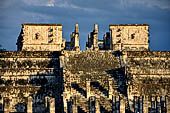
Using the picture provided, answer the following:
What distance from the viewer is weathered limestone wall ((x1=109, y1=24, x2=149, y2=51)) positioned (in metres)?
79.2

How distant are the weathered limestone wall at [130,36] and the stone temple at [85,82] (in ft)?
42.8

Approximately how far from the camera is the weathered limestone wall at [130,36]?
79188mm

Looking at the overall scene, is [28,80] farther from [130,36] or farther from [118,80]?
[130,36]

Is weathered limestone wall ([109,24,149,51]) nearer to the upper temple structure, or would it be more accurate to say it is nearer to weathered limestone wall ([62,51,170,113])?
the upper temple structure

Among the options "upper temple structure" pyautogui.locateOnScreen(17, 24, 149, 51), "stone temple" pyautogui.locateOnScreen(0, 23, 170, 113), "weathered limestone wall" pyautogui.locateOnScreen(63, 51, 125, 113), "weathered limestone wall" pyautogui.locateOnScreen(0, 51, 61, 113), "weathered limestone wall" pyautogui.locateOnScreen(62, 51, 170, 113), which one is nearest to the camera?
"stone temple" pyautogui.locateOnScreen(0, 23, 170, 113)

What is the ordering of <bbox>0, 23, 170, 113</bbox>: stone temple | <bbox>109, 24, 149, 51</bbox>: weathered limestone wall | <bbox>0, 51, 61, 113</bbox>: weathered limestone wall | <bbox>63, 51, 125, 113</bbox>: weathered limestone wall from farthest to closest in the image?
<bbox>109, 24, 149, 51</bbox>: weathered limestone wall, <bbox>0, 51, 61, 113</bbox>: weathered limestone wall, <bbox>63, 51, 125, 113</bbox>: weathered limestone wall, <bbox>0, 23, 170, 113</bbox>: stone temple

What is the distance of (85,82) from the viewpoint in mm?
57500

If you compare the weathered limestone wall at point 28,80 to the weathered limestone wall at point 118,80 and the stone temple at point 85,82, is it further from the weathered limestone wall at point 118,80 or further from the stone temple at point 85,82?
the weathered limestone wall at point 118,80

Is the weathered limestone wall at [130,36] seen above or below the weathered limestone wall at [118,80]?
above

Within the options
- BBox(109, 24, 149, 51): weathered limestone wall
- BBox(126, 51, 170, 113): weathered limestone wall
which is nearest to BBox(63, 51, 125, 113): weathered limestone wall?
BBox(126, 51, 170, 113): weathered limestone wall

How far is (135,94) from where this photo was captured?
187 ft

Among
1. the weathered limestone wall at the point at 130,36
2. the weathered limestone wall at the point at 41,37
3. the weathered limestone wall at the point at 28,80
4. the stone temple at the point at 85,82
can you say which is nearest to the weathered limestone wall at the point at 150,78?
the stone temple at the point at 85,82

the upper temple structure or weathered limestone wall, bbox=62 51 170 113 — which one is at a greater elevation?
the upper temple structure

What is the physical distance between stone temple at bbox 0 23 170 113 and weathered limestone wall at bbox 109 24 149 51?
13.0 meters
